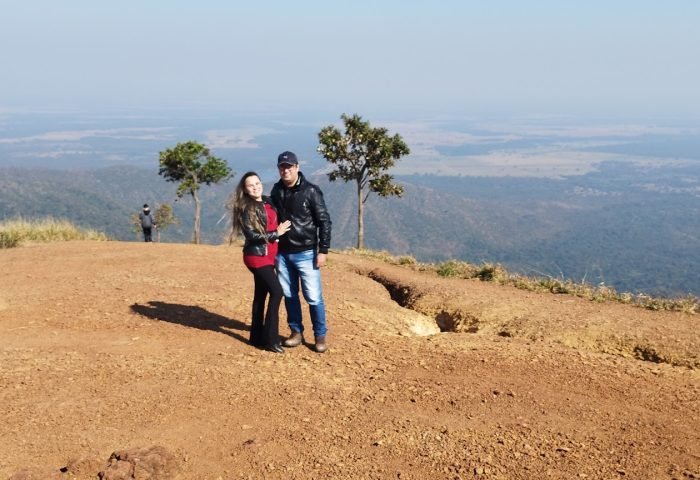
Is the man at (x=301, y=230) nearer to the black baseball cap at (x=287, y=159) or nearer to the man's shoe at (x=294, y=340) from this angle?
the black baseball cap at (x=287, y=159)

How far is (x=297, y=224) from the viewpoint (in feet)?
22.0

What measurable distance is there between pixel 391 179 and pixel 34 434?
22.4 meters

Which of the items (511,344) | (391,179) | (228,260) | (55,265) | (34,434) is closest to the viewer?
(34,434)

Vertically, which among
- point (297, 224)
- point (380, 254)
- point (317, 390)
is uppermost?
point (297, 224)

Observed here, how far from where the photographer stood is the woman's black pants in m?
6.90

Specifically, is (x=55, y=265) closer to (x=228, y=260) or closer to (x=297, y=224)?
(x=228, y=260)

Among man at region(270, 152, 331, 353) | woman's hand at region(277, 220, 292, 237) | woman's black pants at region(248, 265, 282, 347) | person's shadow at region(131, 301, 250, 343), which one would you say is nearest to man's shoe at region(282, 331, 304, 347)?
woman's black pants at region(248, 265, 282, 347)

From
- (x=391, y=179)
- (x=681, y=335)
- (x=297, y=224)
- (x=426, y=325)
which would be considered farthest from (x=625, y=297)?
(x=391, y=179)

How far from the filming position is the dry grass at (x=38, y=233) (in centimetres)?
1811

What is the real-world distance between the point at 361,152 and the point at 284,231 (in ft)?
64.5

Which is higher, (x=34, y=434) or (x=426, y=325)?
(x=34, y=434)

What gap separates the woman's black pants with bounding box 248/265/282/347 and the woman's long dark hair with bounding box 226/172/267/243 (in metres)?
0.53

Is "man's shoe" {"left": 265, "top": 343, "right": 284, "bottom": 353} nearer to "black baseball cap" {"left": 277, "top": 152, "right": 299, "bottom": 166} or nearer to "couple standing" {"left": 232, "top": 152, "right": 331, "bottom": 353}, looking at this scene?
"couple standing" {"left": 232, "top": 152, "right": 331, "bottom": 353}

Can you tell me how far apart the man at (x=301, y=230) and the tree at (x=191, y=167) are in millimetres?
24155
